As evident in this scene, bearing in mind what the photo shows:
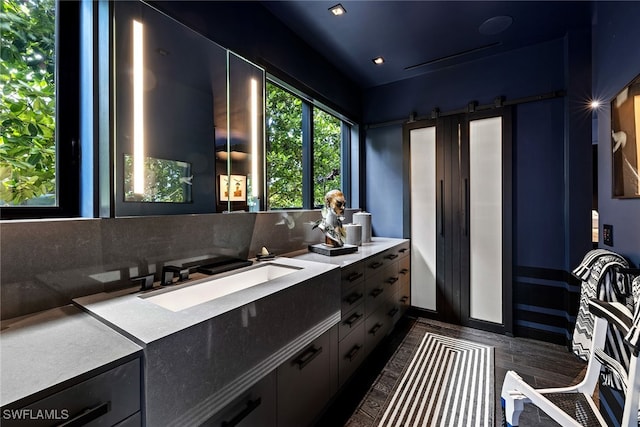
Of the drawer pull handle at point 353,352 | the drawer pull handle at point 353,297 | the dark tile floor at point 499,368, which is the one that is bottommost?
the dark tile floor at point 499,368

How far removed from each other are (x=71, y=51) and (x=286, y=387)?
72.4 inches

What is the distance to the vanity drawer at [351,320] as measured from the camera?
5.74ft

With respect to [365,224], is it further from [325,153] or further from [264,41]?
[264,41]

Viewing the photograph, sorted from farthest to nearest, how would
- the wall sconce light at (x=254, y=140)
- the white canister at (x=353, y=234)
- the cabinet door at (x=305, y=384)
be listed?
the white canister at (x=353, y=234) < the wall sconce light at (x=254, y=140) < the cabinet door at (x=305, y=384)

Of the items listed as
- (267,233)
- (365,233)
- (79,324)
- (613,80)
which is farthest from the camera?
(365,233)

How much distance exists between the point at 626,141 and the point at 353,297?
5.52 ft

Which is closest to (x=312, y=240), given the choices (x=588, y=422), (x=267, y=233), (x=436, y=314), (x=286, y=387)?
(x=267, y=233)

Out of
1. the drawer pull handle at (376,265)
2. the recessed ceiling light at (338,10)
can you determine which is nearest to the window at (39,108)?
the recessed ceiling light at (338,10)

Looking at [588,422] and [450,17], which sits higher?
[450,17]

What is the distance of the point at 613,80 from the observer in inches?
60.3

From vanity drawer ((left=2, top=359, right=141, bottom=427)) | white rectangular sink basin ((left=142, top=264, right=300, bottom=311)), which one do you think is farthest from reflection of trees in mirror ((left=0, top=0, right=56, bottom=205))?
vanity drawer ((left=2, top=359, right=141, bottom=427))

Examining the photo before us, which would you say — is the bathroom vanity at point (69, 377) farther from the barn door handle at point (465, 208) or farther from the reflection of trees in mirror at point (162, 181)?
the barn door handle at point (465, 208)

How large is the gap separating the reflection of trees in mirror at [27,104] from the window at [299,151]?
125 centimetres

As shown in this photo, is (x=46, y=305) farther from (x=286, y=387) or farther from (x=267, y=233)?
(x=267, y=233)
